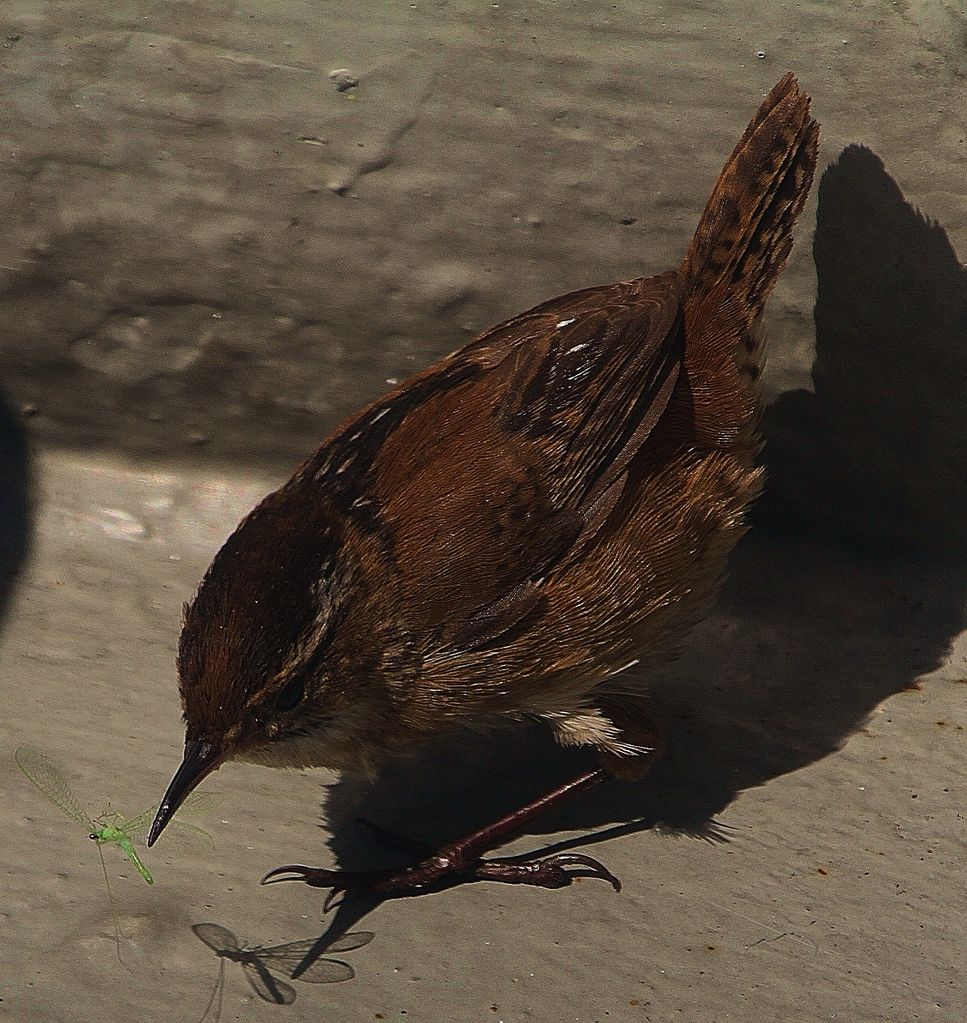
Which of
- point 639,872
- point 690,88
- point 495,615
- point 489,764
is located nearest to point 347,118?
point 690,88

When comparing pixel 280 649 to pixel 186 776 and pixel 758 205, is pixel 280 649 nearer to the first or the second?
pixel 186 776

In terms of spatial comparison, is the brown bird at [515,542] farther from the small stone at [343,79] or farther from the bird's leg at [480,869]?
the small stone at [343,79]

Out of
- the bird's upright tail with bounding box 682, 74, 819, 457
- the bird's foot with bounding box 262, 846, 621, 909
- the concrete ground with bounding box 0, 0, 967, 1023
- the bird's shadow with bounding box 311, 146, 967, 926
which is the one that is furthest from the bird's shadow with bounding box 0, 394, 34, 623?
the bird's upright tail with bounding box 682, 74, 819, 457

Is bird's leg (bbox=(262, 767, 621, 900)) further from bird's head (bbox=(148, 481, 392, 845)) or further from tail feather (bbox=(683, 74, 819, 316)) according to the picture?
tail feather (bbox=(683, 74, 819, 316))

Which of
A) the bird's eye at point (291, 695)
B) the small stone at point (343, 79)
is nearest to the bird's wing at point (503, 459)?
the bird's eye at point (291, 695)

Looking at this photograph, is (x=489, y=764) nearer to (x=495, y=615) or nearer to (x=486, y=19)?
(x=495, y=615)

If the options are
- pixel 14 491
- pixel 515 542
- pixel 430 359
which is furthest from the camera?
pixel 14 491

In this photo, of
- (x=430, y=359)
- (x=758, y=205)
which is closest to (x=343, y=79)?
(x=430, y=359)
